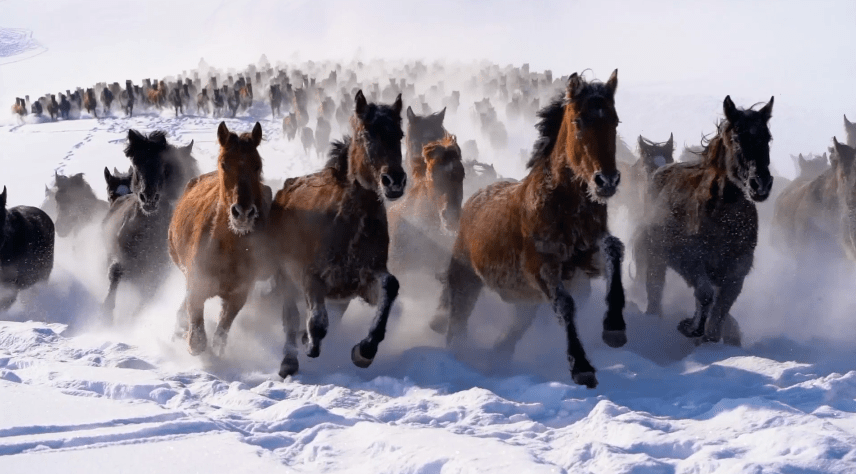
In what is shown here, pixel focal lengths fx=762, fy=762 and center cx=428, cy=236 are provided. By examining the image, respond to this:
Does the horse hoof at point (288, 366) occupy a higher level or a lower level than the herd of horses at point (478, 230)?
lower

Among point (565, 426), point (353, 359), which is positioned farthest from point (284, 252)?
point (565, 426)

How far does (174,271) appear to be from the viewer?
1028 centimetres

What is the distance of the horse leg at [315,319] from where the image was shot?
657 cm

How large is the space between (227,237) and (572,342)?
3.28m

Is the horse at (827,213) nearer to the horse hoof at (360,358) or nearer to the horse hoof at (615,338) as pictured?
the horse hoof at (615,338)

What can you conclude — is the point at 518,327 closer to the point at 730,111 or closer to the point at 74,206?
the point at 730,111

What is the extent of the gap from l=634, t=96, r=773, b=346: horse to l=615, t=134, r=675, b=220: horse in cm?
315

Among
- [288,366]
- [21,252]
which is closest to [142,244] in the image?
[21,252]

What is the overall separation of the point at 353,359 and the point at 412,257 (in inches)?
106

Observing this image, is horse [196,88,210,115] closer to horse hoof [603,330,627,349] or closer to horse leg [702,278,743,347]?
horse leg [702,278,743,347]

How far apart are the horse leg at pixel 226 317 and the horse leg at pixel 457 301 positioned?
6.48 ft

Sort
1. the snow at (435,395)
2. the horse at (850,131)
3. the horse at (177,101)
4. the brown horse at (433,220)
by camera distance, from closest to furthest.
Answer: the snow at (435,395) < the brown horse at (433,220) < the horse at (850,131) < the horse at (177,101)

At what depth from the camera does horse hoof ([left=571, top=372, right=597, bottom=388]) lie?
586 centimetres

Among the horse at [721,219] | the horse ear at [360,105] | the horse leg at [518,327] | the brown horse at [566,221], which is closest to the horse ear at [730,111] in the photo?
the horse at [721,219]
